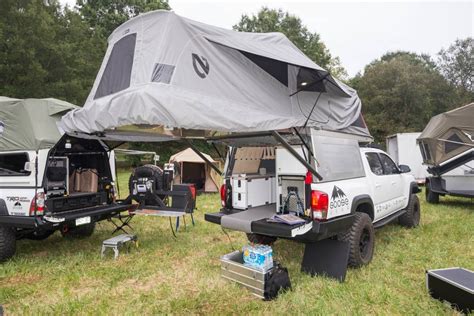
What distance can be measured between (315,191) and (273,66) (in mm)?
1634

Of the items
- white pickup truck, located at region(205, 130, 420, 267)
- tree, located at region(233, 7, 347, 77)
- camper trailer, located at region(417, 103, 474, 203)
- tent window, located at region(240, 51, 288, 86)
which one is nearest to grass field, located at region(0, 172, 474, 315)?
white pickup truck, located at region(205, 130, 420, 267)

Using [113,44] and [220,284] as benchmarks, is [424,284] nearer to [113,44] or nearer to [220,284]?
[220,284]

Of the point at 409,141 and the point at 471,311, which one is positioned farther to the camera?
the point at 409,141

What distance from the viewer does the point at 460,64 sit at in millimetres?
32156

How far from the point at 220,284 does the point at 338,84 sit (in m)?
3.13

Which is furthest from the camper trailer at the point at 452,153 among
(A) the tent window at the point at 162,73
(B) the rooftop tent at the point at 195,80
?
(A) the tent window at the point at 162,73

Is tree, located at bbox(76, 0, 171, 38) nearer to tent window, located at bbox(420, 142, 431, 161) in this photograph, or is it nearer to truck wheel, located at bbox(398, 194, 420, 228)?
tent window, located at bbox(420, 142, 431, 161)

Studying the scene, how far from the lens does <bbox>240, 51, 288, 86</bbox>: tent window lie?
3829 millimetres

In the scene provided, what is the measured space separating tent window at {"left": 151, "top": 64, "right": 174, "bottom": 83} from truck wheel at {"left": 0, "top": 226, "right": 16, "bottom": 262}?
3.64 metres

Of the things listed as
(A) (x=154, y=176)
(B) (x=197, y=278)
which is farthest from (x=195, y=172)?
(B) (x=197, y=278)

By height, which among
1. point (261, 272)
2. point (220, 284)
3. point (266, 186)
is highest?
point (266, 186)

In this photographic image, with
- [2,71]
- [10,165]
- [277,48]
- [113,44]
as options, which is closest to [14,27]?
[2,71]

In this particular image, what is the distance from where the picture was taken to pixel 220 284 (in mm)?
3902

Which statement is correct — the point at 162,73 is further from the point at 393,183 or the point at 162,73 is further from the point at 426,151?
the point at 426,151
